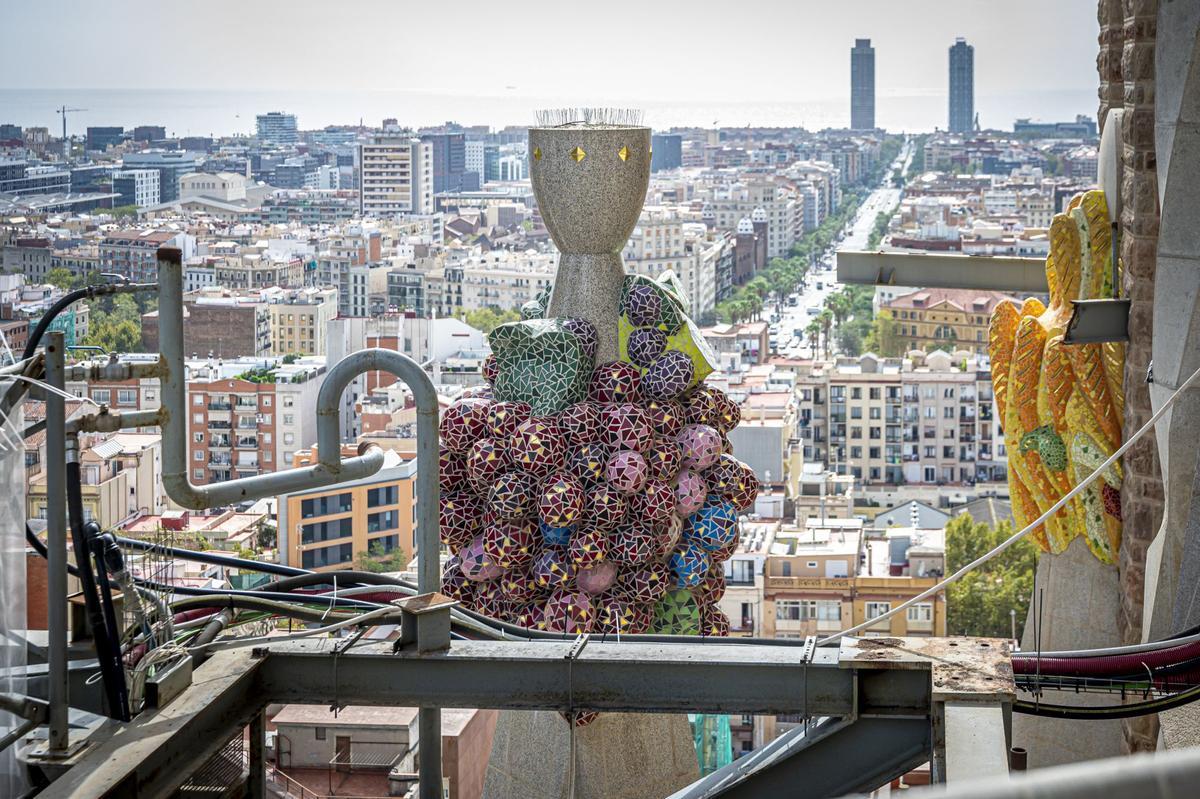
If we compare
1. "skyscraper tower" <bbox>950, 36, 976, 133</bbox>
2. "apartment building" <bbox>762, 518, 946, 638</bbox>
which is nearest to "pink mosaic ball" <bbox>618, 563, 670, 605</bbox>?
"apartment building" <bbox>762, 518, 946, 638</bbox>

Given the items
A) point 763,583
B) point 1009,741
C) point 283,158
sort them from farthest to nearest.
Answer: point 283,158 < point 763,583 < point 1009,741

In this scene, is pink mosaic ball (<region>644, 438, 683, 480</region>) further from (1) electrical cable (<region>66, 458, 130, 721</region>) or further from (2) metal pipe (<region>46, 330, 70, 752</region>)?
(2) metal pipe (<region>46, 330, 70, 752</region>)

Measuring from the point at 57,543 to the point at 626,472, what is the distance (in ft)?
8.36

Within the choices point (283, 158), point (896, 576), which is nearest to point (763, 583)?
point (896, 576)

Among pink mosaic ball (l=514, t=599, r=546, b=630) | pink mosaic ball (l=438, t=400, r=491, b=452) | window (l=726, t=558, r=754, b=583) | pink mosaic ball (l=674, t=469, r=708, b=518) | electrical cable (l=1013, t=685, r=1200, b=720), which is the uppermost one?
pink mosaic ball (l=438, t=400, r=491, b=452)

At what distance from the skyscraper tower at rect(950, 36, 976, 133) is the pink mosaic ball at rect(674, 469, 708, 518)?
130009mm

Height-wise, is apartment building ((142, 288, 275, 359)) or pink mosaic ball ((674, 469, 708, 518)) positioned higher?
pink mosaic ball ((674, 469, 708, 518))

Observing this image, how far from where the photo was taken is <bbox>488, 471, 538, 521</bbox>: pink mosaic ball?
5.40 metres

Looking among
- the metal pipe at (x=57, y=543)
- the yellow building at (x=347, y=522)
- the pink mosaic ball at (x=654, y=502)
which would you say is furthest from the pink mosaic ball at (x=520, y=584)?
the yellow building at (x=347, y=522)

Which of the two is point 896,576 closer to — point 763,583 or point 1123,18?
point 763,583

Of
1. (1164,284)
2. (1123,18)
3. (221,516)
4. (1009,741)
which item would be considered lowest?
(221,516)

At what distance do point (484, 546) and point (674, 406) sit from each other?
761 millimetres

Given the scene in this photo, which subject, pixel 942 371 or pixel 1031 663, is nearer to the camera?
pixel 1031 663

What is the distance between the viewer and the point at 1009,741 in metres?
3.28
